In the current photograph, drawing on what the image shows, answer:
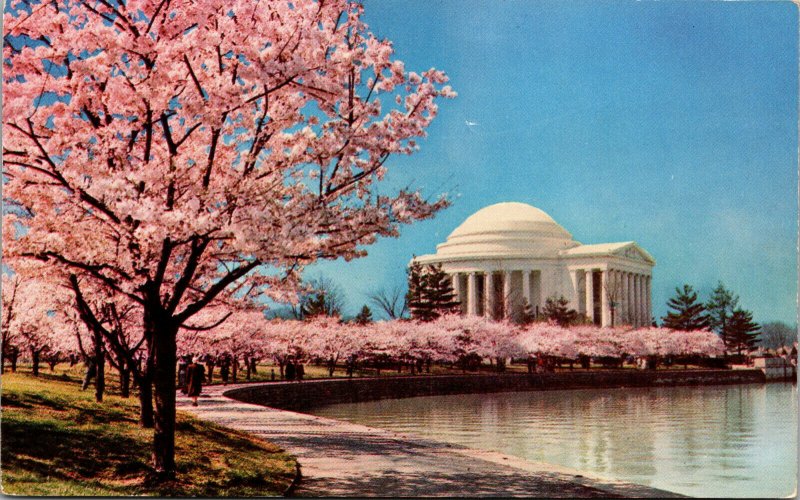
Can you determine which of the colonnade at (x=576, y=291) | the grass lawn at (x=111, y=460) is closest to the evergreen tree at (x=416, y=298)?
the colonnade at (x=576, y=291)

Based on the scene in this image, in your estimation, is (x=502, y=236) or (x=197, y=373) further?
(x=502, y=236)

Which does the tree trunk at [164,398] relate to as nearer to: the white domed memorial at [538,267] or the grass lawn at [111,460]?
the grass lawn at [111,460]

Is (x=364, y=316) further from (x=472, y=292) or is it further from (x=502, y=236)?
(x=502, y=236)

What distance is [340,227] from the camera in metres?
10.8

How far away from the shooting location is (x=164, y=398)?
10406mm

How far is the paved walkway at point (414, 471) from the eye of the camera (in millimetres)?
10266

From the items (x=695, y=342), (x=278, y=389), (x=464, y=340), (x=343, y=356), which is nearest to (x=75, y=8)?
(x=278, y=389)

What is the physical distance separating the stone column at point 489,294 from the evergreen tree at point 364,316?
20434mm

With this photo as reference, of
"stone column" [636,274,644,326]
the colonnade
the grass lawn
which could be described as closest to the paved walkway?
the grass lawn

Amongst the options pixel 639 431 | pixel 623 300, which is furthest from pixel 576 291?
pixel 639 431

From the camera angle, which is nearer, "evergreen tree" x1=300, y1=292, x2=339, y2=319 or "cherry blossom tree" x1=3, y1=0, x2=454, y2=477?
"cherry blossom tree" x1=3, y1=0, x2=454, y2=477

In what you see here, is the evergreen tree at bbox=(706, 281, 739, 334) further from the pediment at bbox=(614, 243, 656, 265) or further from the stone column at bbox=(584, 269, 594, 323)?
the stone column at bbox=(584, 269, 594, 323)

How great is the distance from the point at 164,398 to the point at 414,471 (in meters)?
3.58

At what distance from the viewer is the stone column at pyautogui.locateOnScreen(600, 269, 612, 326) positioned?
253 feet
